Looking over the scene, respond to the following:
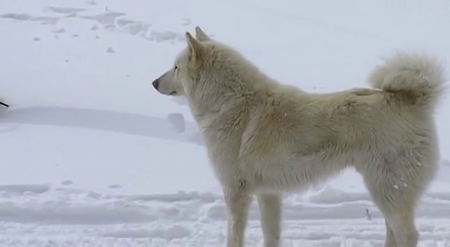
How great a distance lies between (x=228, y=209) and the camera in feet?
12.8

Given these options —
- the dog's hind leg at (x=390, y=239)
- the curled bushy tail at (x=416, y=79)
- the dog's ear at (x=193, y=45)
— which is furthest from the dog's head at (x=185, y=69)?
the dog's hind leg at (x=390, y=239)

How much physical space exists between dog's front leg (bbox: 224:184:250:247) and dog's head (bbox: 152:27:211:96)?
65 centimetres

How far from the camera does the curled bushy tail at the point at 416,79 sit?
139 inches

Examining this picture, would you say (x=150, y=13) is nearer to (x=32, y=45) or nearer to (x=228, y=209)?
(x=32, y=45)

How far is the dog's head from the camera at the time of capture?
381 centimetres

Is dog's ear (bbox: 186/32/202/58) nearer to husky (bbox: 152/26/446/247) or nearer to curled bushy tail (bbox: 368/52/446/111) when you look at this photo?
husky (bbox: 152/26/446/247)

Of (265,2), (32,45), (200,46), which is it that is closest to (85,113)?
(32,45)

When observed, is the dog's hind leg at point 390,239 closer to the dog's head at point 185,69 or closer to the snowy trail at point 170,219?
the snowy trail at point 170,219

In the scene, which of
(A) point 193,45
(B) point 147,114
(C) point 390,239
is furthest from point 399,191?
(B) point 147,114

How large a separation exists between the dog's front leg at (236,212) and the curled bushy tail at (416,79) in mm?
979

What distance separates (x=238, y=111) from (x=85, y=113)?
2.64 m

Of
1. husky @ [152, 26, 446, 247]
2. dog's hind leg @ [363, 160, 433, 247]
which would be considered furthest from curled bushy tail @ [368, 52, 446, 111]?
dog's hind leg @ [363, 160, 433, 247]

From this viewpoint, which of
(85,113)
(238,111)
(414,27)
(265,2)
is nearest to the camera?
(238,111)

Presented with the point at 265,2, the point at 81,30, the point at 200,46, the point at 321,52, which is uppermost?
the point at 265,2
